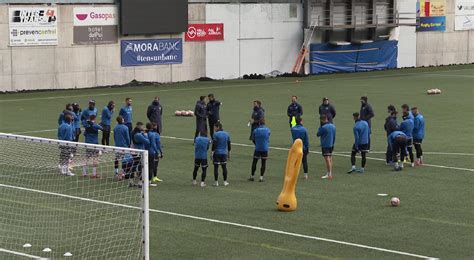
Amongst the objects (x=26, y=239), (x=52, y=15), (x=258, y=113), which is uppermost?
(x=52, y=15)

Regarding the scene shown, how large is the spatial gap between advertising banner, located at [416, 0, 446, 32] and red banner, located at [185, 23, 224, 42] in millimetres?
18660

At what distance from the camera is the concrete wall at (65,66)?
181ft

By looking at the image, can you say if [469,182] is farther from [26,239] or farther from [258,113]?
[26,239]

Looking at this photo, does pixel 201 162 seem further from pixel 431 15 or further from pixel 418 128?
pixel 431 15

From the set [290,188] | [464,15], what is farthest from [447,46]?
[290,188]

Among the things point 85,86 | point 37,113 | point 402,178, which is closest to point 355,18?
point 85,86

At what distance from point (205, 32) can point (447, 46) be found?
2359cm

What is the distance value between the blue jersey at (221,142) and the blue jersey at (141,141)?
180 cm

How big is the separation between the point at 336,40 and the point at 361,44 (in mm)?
2015

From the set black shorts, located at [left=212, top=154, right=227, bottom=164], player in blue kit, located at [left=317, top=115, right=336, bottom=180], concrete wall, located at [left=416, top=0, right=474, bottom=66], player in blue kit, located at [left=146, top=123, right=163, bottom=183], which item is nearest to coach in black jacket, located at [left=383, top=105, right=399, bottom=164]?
player in blue kit, located at [left=317, top=115, right=336, bottom=180]

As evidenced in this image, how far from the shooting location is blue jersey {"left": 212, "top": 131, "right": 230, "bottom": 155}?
90.3 ft

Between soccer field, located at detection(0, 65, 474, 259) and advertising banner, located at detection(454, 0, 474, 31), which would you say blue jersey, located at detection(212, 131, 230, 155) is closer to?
soccer field, located at detection(0, 65, 474, 259)

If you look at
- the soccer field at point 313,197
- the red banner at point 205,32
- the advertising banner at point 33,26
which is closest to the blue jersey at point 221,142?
the soccer field at point 313,197

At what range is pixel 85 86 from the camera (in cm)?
5900
